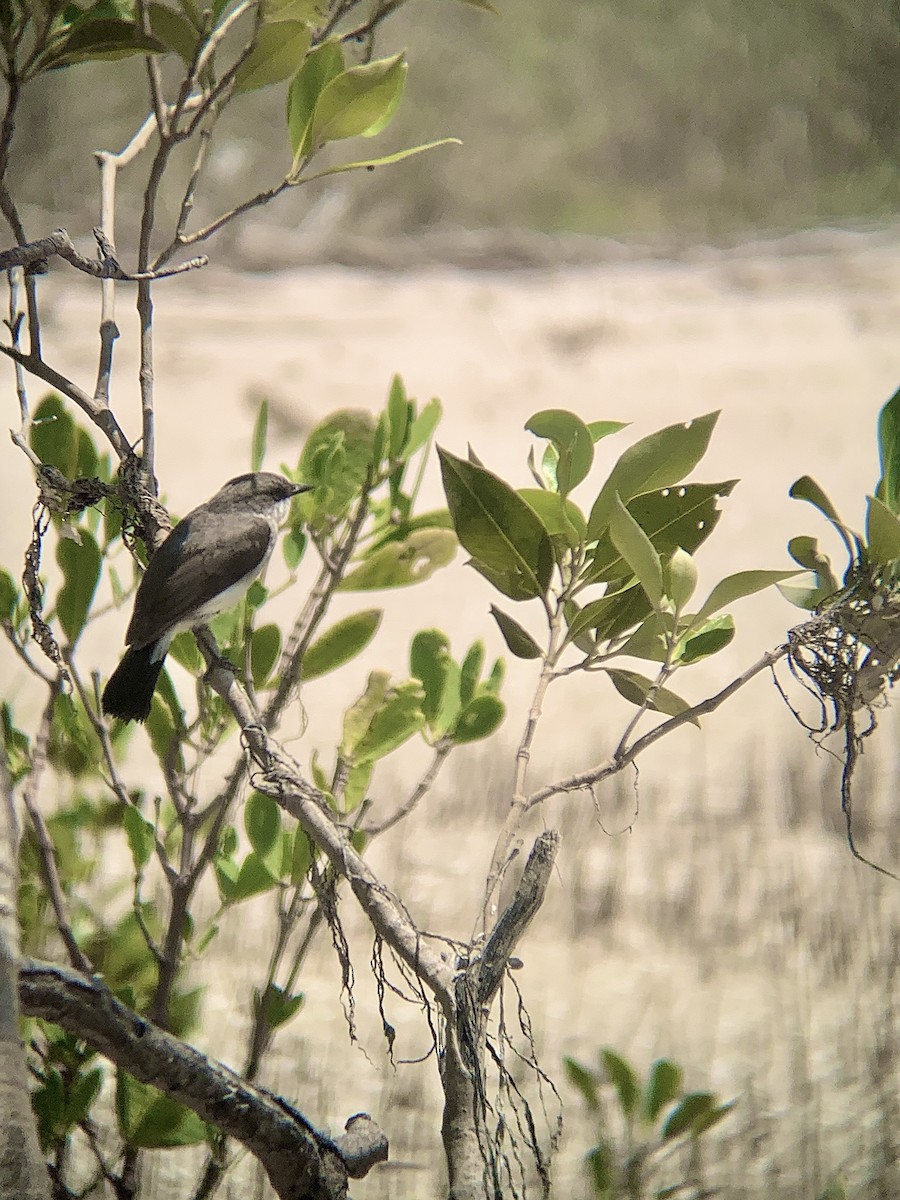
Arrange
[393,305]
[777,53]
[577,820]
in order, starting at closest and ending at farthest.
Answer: [577,820], [393,305], [777,53]

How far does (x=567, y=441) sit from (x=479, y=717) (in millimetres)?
537

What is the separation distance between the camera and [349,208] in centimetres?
753

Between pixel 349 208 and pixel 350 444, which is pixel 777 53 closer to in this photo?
pixel 349 208

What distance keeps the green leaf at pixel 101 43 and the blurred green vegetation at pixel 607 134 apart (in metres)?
6.09

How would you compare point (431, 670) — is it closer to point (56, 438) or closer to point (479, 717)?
point (479, 717)

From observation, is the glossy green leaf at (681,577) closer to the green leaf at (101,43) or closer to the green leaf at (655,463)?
the green leaf at (655,463)

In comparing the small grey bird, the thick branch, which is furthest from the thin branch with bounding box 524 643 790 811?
the small grey bird

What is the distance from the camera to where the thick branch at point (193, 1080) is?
107cm

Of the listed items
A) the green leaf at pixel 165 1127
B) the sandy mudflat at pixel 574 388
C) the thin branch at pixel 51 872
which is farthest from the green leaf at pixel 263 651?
the sandy mudflat at pixel 574 388

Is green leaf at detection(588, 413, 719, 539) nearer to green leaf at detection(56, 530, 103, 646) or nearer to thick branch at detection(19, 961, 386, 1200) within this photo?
thick branch at detection(19, 961, 386, 1200)

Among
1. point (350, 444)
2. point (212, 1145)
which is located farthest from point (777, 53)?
point (212, 1145)

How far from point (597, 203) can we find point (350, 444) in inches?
261

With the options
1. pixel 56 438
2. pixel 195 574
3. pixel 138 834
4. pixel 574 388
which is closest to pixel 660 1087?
pixel 138 834

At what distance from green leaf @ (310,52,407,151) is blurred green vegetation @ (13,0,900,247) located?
20.4ft
